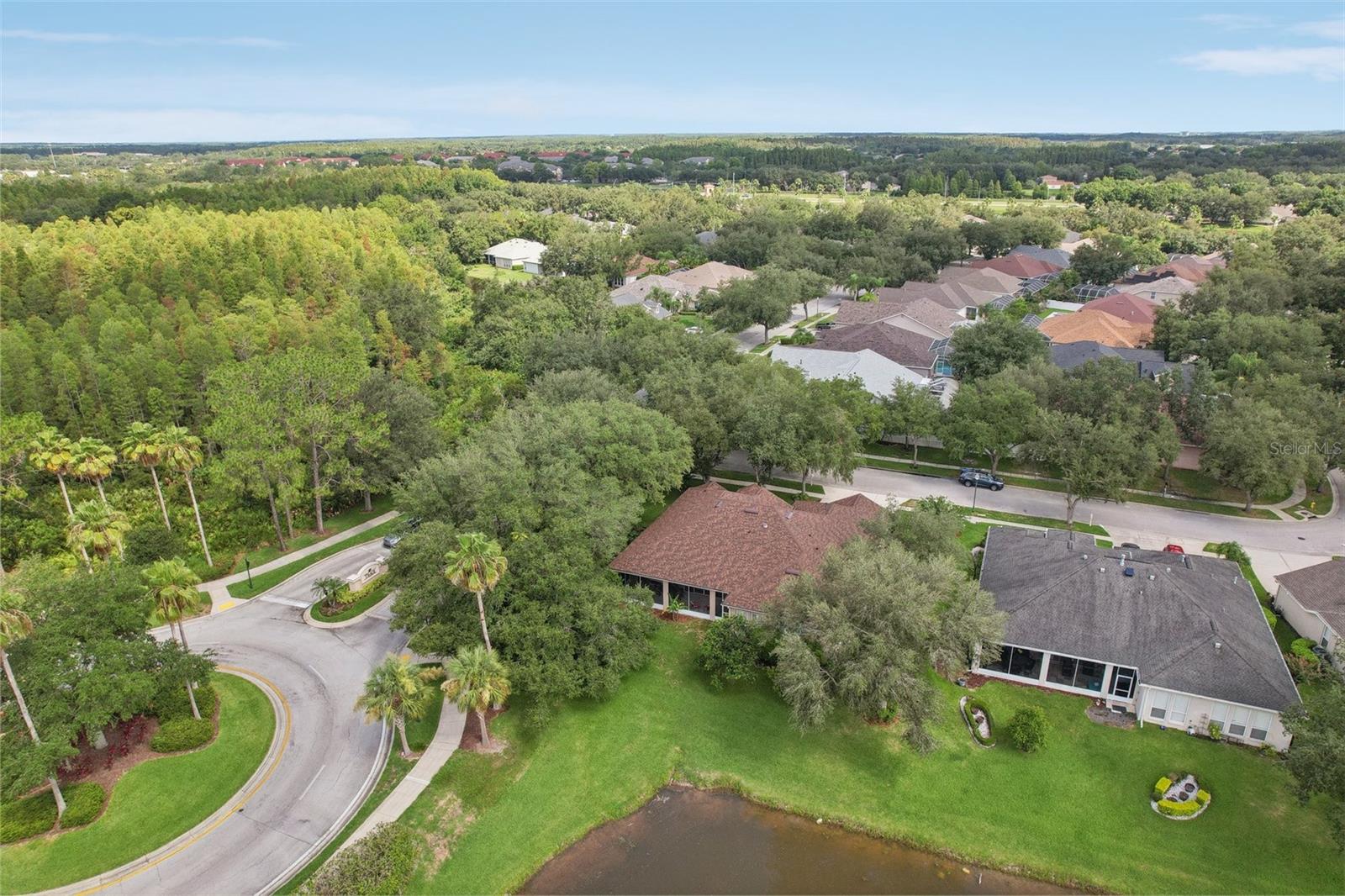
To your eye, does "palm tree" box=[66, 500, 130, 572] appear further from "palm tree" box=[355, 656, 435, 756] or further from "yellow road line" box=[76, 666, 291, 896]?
"palm tree" box=[355, 656, 435, 756]

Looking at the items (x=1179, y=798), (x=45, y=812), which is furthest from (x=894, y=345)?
(x=45, y=812)

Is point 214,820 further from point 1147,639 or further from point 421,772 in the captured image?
point 1147,639

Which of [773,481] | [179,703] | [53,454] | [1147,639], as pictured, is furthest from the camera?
[773,481]

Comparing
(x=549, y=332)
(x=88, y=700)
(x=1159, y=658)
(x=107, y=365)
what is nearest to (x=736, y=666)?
(x=1159, y=658)

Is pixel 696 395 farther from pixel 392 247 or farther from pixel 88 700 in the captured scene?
pixel 392 247

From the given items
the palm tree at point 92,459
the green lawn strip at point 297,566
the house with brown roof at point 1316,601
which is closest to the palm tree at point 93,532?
the palm tree at point 92,459

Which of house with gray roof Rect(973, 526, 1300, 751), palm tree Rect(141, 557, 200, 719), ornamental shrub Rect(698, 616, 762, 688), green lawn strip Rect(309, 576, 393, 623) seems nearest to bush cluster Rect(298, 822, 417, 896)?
palm tree Rect(141, 557, 200, 719)
